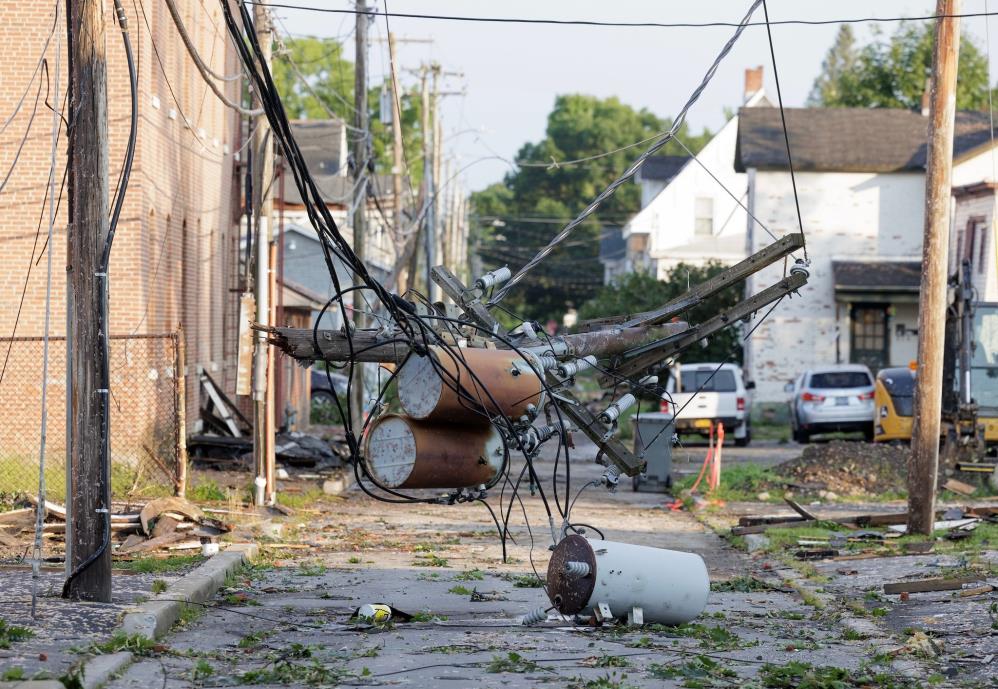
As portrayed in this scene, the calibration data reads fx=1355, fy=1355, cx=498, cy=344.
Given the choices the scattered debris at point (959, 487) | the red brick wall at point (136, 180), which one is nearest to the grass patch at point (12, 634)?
the red brick wall at point (136, 180)

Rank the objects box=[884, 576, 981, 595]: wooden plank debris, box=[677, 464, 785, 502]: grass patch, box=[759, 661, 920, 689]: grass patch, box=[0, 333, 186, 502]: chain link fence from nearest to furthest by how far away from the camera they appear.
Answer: box=[759, 661, 920, 689]: grass patch < box=[884, 576, 981, 595]: wooden plank debris < box=[0, 333, 186, 502]: chain link fence < box=[677, 464, 785, 502]: grass patch

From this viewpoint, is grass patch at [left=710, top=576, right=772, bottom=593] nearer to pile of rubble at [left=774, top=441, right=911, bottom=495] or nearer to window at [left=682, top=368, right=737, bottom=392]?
pile of rubble at [left=774, top=441, right=911, bottom=495]

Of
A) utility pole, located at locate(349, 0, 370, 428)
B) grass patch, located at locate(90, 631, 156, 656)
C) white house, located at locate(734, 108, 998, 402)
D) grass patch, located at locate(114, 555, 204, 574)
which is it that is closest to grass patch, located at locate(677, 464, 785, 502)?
utility pole, located at locate(349, 0, 370, 428)

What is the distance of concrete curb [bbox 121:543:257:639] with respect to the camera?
967 cm

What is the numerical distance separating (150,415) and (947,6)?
12.6 metres

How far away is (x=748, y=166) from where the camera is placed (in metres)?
42.7

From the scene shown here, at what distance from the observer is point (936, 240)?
→ 51.0 feet

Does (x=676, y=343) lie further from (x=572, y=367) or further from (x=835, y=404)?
(x=835, y=404)

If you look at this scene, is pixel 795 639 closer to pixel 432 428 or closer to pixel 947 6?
pixel 432 428

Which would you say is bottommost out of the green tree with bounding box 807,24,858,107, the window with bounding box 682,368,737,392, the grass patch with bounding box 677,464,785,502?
the grass patch with bounding box 677,464,785,502

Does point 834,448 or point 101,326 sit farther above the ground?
point 101,326

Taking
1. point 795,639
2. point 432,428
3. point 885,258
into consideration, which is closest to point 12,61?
point 432,428

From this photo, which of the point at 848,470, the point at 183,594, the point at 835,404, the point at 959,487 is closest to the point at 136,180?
the point at 183,594

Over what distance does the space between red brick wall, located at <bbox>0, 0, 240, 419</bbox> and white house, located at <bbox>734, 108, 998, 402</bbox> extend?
21.9 meters
